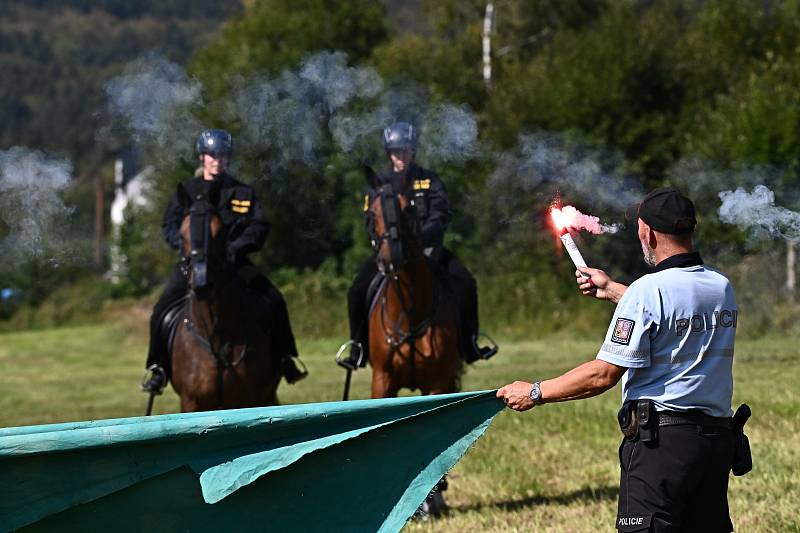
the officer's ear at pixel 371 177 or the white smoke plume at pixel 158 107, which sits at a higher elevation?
the white smoke plume at pixel 158 107

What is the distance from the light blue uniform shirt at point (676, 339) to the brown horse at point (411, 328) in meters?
4.85

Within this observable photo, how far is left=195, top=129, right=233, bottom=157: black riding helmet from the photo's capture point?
Result: 11047 mm

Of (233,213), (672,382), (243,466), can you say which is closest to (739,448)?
(672,382)

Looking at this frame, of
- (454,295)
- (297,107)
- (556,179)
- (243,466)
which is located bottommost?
(243,466)

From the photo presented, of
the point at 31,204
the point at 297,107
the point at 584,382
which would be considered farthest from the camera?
the point at 297,107

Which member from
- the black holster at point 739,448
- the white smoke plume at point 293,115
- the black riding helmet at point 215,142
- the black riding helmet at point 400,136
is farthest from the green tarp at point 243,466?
the white smoke plume at point 293,115

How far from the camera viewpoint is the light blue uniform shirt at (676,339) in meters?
5.57

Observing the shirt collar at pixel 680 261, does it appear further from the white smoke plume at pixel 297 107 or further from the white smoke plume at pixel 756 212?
the white smoke plume at pixel 297 107

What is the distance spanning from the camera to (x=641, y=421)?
562 centimetres

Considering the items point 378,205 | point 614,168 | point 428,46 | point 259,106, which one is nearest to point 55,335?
point 428,46

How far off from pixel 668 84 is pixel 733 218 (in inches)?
1297

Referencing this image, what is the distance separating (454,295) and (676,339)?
19.7 feet

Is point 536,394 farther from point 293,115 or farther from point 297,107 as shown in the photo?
point 297,107

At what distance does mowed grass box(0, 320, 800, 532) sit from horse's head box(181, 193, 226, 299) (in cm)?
252
